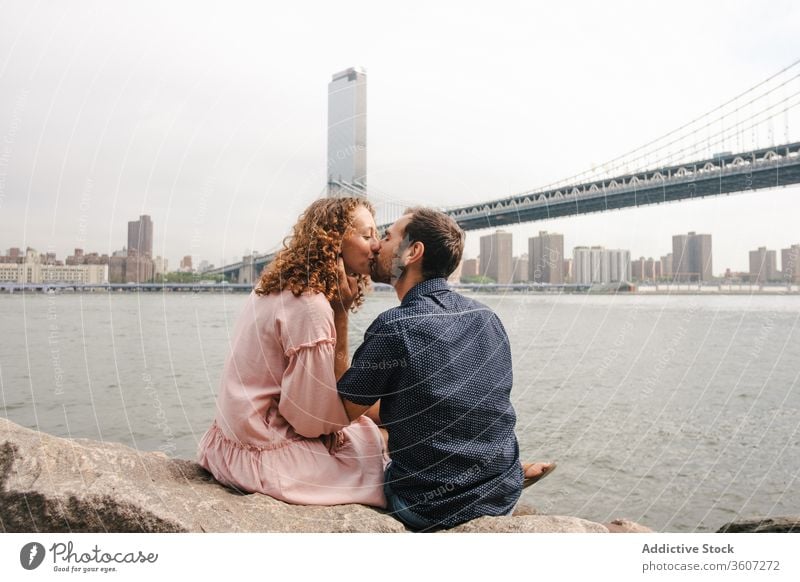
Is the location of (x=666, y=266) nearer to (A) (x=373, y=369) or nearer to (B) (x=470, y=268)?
(B) (x=470, y=268)

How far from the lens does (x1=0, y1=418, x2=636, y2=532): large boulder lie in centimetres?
152

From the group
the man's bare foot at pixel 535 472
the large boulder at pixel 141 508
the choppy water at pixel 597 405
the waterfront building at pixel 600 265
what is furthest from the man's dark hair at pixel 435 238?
the choppy water at pixel 597 405

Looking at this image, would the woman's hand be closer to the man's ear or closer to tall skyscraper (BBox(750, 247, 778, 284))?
the man's ear

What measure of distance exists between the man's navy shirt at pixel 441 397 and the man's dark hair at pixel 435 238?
47mm

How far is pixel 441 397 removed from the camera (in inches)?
60.5

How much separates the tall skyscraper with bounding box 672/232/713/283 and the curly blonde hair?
1968mm

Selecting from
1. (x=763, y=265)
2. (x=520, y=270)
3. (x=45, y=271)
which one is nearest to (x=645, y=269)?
(x=763, y=265)

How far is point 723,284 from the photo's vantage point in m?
3.31

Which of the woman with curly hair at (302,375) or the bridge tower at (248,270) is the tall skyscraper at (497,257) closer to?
the woman with curly hair at (302,375)

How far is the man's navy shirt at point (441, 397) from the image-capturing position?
4.94ft

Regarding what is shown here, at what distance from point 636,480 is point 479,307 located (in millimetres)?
2935

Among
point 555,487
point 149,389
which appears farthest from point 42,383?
point 555,487

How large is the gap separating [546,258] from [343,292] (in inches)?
41.8
